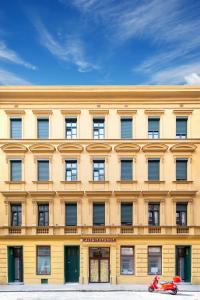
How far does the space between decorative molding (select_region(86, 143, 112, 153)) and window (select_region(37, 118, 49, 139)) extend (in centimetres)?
346

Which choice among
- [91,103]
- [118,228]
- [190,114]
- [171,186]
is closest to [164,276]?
[118,228]

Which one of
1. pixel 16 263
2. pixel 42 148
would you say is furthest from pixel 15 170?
pixel 16 263

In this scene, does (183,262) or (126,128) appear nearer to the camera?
(183,262)

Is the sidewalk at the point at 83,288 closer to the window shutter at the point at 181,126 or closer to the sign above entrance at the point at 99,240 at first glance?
the sign above entrance at the point at 99,240

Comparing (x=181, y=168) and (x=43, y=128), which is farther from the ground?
(x=43, y=128)

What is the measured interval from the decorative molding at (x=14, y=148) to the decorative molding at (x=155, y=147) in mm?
9087

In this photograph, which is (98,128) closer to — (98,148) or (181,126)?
(98,148)

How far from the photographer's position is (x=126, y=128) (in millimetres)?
24031

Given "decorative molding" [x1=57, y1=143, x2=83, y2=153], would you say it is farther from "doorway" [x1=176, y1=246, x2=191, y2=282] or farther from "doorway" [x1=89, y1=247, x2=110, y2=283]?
"doorway" [x1=176, y1=246, x2=191, y2=282]

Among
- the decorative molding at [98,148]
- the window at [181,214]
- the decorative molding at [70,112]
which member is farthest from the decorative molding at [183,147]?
the decorative molding at [70,112]

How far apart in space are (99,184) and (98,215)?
2359mm

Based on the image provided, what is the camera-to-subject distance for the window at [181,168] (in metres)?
23.6

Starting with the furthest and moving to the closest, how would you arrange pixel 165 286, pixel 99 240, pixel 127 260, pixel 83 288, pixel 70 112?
pixel 70 112, pixel 127 260, pixel 99 240, pixel 83 288, pixel 165 286

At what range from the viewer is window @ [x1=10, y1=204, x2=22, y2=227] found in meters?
23.5
